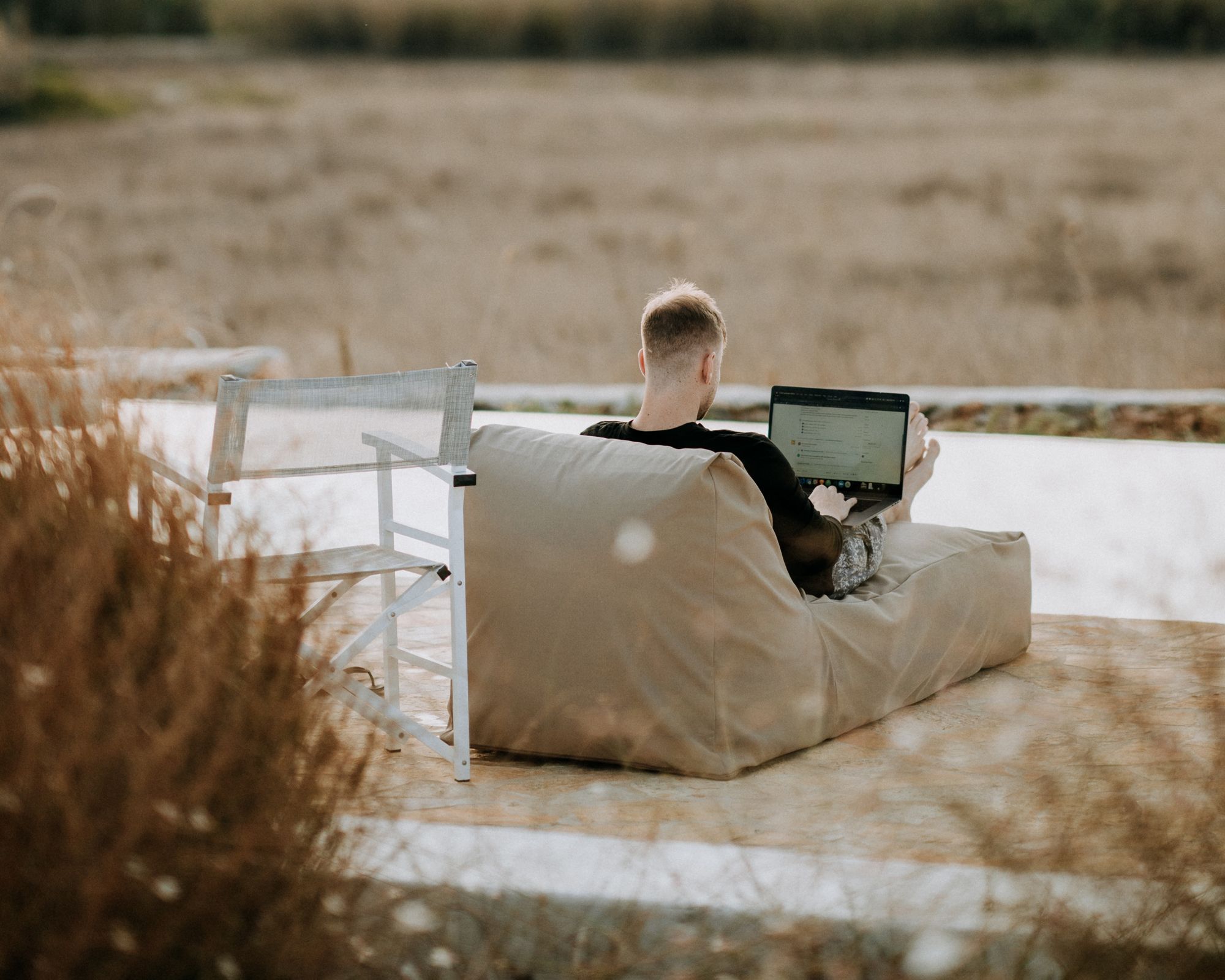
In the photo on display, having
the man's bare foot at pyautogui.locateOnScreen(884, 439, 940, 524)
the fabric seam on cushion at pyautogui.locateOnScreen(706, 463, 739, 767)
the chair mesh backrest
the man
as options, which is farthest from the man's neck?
the man's bare foot at pyautogui.locateOnScreen(884, 439, 940, 524)

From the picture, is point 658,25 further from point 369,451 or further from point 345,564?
point 345,564

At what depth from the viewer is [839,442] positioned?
125 inches

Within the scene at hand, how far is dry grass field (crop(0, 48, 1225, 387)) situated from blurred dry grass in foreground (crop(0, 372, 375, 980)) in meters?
2.76

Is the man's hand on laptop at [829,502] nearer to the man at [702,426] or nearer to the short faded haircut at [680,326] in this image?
the man at [702,426]

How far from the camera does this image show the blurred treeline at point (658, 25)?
28.2 meters

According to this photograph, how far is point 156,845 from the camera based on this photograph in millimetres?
1728

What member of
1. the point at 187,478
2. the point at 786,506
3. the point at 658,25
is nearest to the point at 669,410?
the point at 786,506

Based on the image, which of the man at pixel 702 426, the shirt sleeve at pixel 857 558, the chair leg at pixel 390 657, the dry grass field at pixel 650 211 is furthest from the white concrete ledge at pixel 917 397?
the chair leg at pixel 390 657

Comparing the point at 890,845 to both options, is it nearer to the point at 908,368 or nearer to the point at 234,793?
the point at 234,793

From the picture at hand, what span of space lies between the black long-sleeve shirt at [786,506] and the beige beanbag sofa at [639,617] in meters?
0.08

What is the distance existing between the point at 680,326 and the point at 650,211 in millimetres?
17492

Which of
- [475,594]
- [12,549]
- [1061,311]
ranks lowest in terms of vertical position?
[1061,311]

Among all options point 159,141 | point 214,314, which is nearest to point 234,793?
point 214,314

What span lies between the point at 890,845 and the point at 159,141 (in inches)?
910
